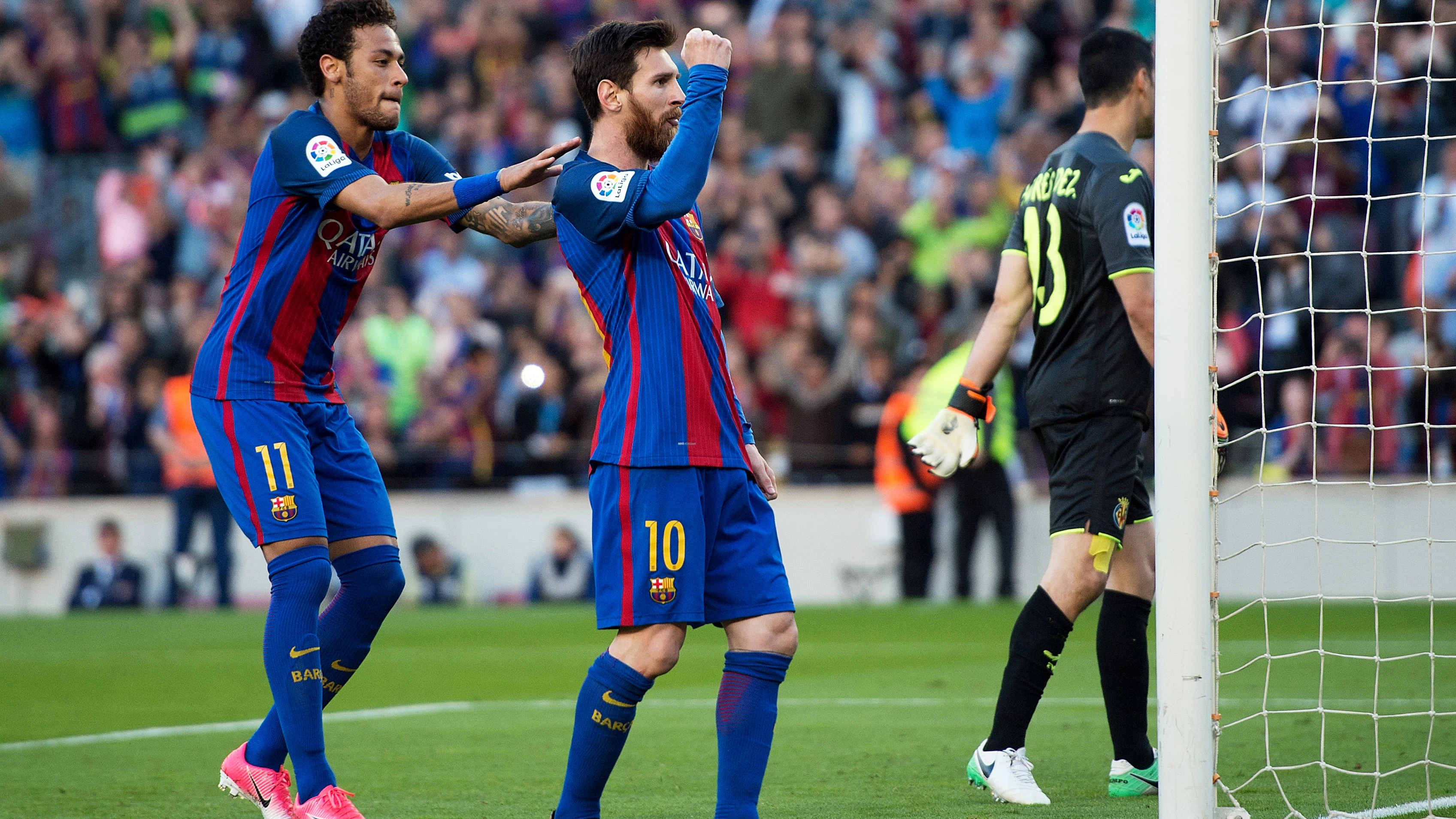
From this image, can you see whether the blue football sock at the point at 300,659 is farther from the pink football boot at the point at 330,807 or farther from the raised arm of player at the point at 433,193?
the raised arm of player at the point at 433,193

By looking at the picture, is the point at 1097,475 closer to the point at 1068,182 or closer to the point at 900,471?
the point at 1068,182

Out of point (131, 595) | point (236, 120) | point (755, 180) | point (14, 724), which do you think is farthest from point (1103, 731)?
point (236, 120)

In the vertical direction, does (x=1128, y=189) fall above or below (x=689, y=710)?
above

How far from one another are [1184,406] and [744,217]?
39.4ft

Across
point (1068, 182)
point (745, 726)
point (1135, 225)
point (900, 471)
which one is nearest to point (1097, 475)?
point (1135, 225)

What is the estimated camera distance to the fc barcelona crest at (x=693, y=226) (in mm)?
4324

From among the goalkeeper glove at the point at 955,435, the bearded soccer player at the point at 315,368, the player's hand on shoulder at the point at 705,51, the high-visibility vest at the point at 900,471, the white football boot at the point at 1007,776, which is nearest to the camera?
the player's hand on shoulder at the point at 705,51

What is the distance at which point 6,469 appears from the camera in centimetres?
1573

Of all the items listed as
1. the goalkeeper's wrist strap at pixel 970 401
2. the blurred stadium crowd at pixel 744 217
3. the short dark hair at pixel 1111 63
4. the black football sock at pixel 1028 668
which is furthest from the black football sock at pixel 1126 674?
the blurred stadium crowd at pixel 744 217

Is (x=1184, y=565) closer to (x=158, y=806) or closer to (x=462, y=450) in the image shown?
(x=158, y=806)

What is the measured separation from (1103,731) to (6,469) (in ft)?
41.3

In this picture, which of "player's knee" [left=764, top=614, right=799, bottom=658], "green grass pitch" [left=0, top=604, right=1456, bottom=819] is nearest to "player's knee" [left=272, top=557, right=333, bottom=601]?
"green grass pitch" [left=0, top=604, right=1456, bottom=819]

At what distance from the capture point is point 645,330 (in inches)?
163

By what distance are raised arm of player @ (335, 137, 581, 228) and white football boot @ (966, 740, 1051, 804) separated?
2238mm
